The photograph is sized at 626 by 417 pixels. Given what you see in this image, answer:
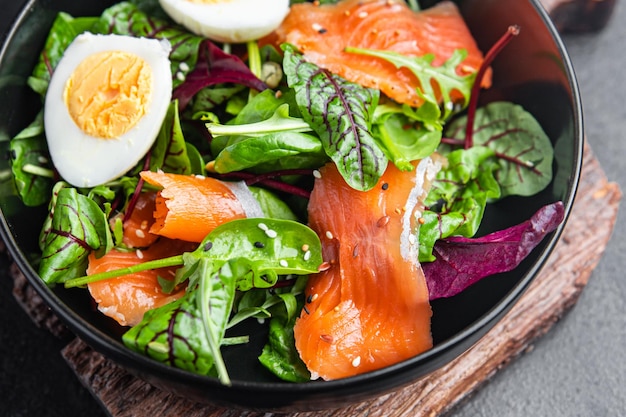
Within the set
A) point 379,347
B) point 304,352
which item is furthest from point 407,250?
point 304,352

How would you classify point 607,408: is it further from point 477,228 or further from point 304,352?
point 304,352

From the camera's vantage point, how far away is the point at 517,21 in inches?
86.7

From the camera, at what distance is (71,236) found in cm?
179

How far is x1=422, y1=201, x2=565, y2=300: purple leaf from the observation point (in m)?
1.75

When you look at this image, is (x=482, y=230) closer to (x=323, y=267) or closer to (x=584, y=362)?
(x=323, y=267)

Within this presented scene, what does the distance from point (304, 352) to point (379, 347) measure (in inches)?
7.4

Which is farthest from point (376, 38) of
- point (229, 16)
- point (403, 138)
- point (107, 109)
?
point (107, 109)

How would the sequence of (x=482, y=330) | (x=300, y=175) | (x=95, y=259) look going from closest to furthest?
(x=482, y=330)
(x=95, y=259)
(x=300, y=175)

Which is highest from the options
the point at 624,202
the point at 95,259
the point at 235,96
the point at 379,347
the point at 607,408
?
the point at 235,96

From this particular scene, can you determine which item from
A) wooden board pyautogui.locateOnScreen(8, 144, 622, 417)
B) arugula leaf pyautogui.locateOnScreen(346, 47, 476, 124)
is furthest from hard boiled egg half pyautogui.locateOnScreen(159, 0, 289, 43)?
wooden board pyautogui.locateOnScreen(8, 144, 622, 417)

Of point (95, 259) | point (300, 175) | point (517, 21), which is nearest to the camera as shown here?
point (95, 259)

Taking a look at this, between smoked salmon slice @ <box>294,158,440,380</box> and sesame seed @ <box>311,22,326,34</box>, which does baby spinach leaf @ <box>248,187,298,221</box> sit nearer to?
smoked salmon slice @ <box>294,158,440,380</box>

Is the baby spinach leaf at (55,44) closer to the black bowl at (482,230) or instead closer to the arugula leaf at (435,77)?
the black bowl at (482,230)

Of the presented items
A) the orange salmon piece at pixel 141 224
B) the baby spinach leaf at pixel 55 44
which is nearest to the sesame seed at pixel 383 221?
the orange salmon piece at pixel 141 224
